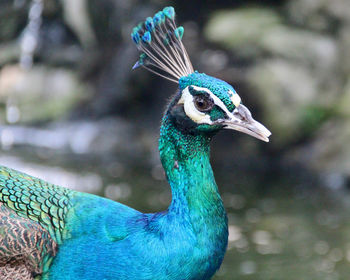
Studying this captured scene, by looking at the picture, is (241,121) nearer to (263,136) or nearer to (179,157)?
(263,136)

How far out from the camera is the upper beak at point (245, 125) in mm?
2057

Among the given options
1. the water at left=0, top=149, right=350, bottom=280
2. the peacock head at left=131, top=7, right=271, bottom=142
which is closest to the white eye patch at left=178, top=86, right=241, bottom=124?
the peacock head at left=131, top=7, right=271, bottom=142

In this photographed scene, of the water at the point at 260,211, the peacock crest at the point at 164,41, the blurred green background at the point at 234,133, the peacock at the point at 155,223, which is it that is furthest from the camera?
the blurred green background at the point at 234,133

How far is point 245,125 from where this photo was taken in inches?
81.6

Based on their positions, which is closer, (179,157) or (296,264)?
(179,157)

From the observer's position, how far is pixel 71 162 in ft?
21.3

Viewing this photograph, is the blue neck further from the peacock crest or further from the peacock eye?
the peacock crest

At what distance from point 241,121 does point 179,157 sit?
268mm

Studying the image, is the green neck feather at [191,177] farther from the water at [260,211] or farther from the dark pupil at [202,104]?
the water at [260,211]

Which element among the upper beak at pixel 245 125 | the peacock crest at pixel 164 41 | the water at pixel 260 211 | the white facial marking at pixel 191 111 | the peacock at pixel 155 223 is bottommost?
the peacock at pixel 155 223

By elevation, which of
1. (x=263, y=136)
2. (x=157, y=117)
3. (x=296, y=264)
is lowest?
(x=263, y=136)

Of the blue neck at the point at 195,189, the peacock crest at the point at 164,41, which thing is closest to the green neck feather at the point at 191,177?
the blue neck at the point at 195,189

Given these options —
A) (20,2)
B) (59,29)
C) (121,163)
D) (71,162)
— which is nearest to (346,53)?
(121,163)

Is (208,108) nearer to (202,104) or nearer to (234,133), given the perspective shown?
(202,104)
